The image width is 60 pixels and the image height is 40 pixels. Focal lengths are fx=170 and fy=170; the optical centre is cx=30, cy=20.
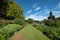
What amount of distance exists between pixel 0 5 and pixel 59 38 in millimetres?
32245

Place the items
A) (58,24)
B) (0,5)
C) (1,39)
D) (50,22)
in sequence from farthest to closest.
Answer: (0,5) → (50,22) → (58,24) → (1,39)

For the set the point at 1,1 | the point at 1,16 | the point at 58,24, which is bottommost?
the point at 58,24

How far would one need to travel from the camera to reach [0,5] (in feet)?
156

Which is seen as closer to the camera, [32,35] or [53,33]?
[53,33]

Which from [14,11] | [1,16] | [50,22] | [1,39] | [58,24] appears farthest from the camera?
[14,11]

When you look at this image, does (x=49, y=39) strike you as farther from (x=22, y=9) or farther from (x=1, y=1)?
(x=22, y=9)

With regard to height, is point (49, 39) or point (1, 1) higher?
point (1, 1)

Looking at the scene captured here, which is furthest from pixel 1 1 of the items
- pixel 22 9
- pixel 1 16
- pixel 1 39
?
pixel 1 39

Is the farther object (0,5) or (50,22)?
(0,5)

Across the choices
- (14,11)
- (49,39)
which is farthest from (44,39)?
(14,11)

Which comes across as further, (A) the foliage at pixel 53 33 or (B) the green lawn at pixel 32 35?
(B) the green lawn at pixel 32 35

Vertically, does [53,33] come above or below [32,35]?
above

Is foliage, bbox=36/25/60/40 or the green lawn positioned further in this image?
the green lawn

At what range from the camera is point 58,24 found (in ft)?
105
